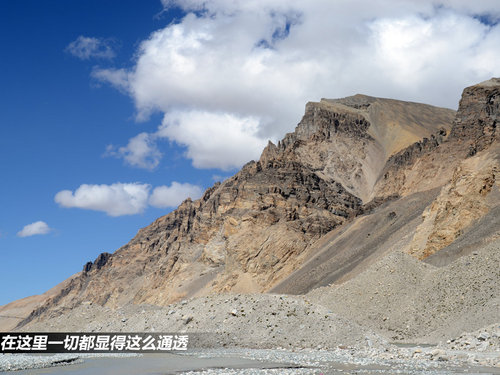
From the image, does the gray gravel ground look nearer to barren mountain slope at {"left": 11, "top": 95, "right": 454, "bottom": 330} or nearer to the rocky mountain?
the rocky mountain

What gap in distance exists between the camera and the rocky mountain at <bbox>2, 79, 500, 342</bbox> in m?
72.0

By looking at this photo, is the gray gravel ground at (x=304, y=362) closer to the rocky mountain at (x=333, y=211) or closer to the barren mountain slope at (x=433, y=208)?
the rocky mountain at (x=333, y=211)

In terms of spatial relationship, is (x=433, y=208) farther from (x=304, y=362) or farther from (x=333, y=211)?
(x=304, y=362)

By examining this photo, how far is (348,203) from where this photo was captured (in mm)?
129750

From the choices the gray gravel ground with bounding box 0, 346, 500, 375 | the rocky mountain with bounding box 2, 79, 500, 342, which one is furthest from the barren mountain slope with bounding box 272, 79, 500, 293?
the gray gravel ground with bounding box 0, 346, 500, 375

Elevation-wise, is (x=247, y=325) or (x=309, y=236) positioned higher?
(x=309, y=236)

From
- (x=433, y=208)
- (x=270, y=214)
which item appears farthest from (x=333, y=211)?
(x=433, y=208)

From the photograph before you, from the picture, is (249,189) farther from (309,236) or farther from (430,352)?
(430,352)

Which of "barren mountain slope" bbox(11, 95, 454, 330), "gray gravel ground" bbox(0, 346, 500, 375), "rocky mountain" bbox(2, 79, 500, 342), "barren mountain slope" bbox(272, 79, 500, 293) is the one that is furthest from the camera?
"barren mountain slope" bbox(11, 95, 454, 330)

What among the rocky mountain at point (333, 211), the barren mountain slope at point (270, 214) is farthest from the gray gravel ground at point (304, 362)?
the barren mountain slope at point (270, 214)

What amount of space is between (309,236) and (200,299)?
74.5m

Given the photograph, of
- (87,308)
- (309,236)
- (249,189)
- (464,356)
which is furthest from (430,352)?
(249,189)

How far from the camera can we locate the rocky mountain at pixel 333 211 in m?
72.0

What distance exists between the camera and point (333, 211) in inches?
4843
